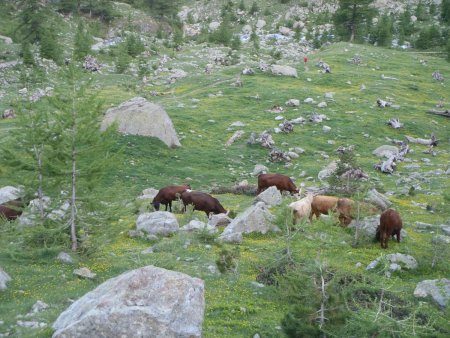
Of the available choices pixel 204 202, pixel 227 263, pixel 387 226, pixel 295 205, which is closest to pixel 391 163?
pixel 295 205

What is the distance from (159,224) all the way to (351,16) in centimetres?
6627

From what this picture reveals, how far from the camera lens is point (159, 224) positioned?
17234 millimetres

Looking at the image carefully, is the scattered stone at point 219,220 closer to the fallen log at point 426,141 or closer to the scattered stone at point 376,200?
the scattered stone at point 376,200

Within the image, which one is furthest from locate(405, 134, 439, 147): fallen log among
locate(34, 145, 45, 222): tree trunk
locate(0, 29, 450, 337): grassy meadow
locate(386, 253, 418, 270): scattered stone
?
locate(34, 145, 45, 222): tree trunk

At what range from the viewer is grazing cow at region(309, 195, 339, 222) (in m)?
18.8

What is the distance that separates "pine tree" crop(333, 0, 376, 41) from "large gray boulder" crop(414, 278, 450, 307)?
217 ft

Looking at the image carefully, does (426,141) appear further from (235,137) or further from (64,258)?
(64,258)

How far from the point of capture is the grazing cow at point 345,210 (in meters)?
18.0

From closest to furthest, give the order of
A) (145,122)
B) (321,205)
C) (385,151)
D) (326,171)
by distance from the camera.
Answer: (321,205)
(326,171)
(145,122)
(385,151)

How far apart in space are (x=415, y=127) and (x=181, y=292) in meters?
32.7

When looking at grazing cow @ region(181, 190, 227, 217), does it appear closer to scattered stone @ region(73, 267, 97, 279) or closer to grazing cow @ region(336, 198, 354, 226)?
grazing cow @ region(336, 198, 354, 226)

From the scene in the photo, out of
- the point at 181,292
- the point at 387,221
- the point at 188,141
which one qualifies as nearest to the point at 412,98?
the point at 188,141

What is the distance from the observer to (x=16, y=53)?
173ft

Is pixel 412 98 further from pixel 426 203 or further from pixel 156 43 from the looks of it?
Answer: pixel 156 43
